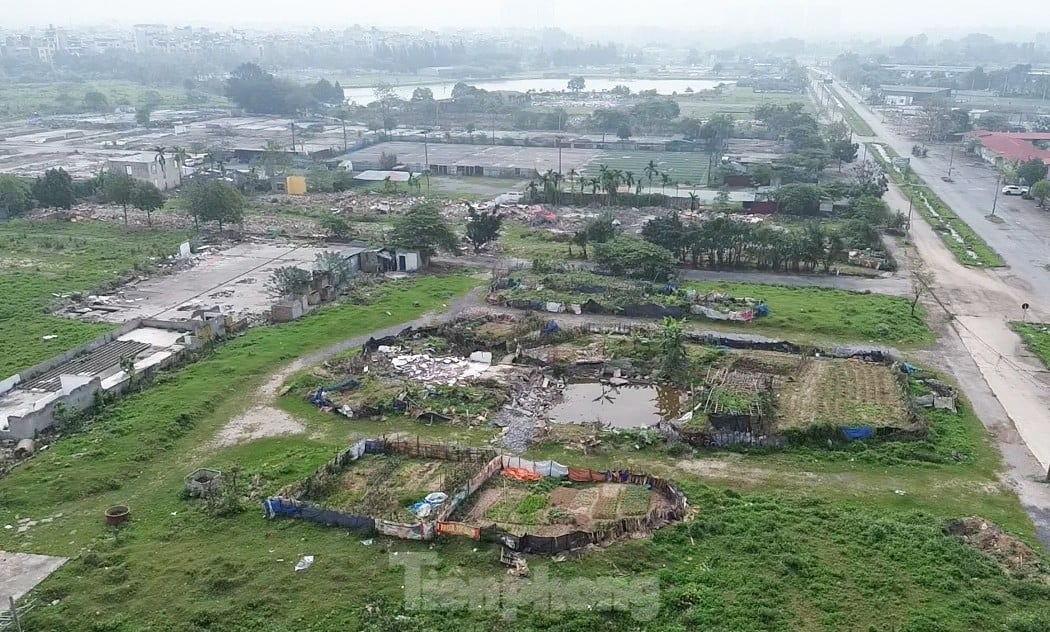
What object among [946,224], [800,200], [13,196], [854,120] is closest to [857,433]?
[800,200]

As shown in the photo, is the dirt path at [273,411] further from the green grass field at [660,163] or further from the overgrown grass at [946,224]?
the green grass field at [660,163]

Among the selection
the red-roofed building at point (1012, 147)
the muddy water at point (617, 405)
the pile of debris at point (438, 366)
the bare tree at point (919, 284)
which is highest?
the red-roofed building at point (1012, 147)

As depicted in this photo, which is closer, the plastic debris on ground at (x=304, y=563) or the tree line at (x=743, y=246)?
the plastic debris on ground at (x=304, y=563)

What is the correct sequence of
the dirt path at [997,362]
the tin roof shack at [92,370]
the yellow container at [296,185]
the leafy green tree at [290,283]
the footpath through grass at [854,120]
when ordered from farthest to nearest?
the footpath through grass at [854,120] → the yellow container at [296,185] → the leafy green tree at [290,283] → the tin roof shack at [92,370] → the dirt path at [997,362]

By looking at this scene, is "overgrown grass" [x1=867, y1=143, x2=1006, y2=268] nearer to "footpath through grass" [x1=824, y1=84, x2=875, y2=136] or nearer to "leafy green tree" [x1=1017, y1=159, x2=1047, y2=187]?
"leafy green tree" [x1=1017, y1=159, x2=1047, y2=187]

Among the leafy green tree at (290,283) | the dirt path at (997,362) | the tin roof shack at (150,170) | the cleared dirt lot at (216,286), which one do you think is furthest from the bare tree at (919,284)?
the tin roof shack at (150,170)

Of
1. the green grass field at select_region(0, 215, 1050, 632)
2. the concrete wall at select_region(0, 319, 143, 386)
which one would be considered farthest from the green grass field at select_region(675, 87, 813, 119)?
the green grass field at select_region(0, 215, 1050, 632)

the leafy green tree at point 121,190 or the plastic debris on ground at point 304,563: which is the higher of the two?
the leafy green tree at point 121,190
